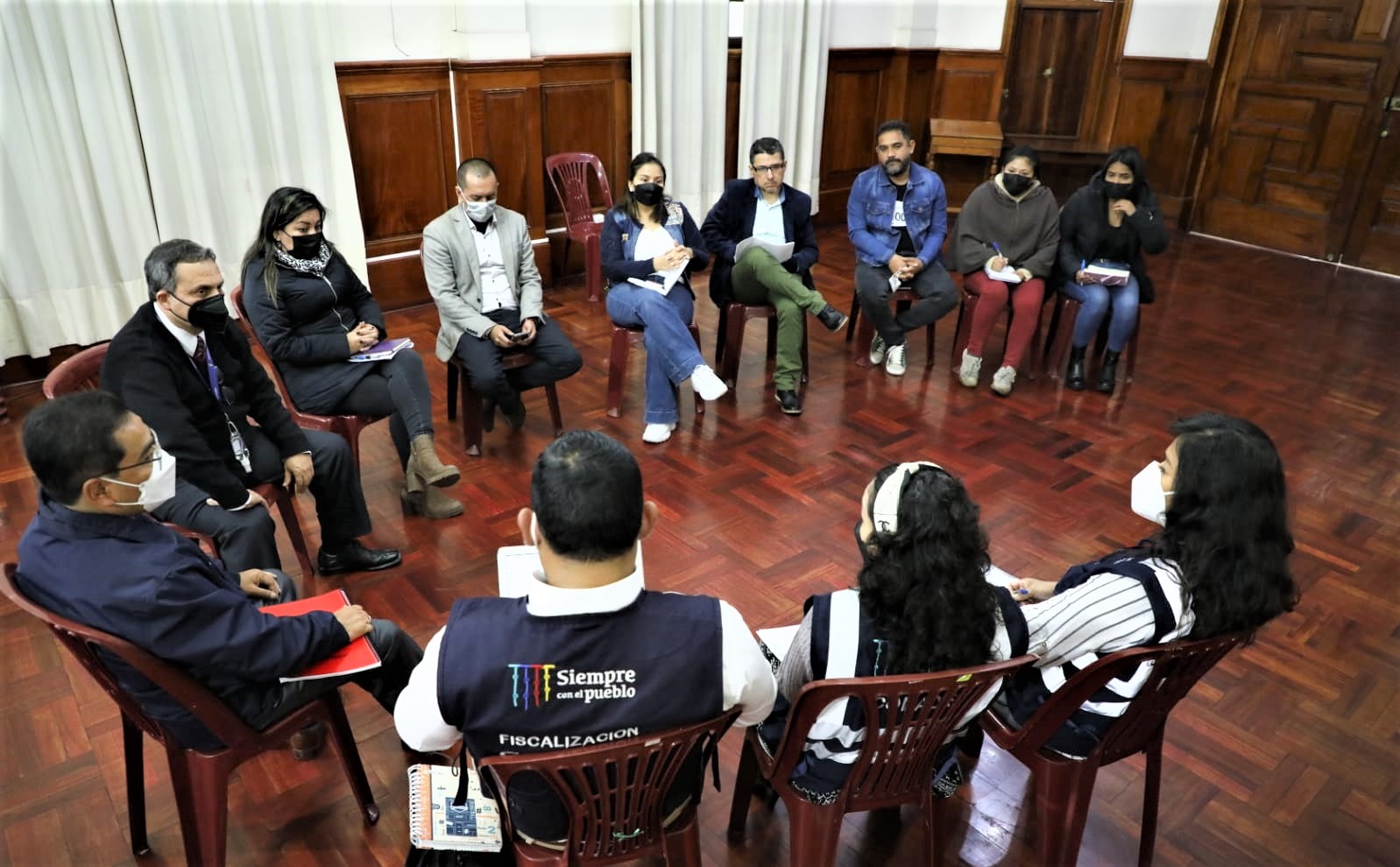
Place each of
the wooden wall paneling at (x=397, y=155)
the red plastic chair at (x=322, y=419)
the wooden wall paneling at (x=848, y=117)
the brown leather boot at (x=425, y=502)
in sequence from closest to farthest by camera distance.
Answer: the red plastic chair at (x=322, y=419), the brown leather boot at (x=425, y=502), the wooden wall paneling at (x=397, y=155), the wooden wall paneling at (x=848, y=117)

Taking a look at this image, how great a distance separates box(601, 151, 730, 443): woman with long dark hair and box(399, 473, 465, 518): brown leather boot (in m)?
0.90

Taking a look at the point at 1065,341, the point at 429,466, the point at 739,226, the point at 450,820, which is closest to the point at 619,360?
the point at 739,226

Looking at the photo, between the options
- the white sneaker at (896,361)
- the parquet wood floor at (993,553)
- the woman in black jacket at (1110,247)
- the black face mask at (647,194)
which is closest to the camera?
the parquet wood floor at (993,553)

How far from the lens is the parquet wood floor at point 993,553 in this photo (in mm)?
2146

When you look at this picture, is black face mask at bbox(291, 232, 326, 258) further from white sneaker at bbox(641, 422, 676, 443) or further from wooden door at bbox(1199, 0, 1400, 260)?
wooden door at bbox(1199, 0, 1400, 260)

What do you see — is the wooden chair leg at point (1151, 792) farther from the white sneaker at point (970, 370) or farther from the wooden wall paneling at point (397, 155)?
the wooden wall paneling at point (397, 155)

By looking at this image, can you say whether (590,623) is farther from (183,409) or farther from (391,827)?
(183,409)

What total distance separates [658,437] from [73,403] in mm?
2415

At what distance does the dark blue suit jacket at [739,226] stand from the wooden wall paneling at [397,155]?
1751mm

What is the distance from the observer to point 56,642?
2688mm

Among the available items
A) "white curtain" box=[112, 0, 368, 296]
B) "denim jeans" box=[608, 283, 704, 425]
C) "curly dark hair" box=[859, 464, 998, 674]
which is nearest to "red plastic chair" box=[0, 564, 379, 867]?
"curly dark hair" box=[859, 464, 998, 674]

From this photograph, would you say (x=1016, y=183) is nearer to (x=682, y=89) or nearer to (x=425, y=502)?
(x=682, y=89)

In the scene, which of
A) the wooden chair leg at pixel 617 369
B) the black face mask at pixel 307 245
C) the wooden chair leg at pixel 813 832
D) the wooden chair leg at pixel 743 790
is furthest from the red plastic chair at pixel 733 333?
the wooden chair leg at pixel 813 832

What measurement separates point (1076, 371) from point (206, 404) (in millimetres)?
3762
